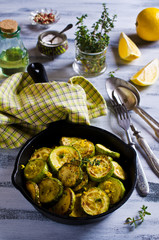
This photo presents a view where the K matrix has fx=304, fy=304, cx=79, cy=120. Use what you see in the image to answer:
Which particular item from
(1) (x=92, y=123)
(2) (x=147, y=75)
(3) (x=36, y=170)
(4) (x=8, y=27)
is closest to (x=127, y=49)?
(2) (x=147, y=75)

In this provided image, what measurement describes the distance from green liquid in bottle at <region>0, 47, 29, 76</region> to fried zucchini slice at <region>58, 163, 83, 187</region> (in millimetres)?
716

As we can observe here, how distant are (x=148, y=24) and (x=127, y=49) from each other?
0.22 metres

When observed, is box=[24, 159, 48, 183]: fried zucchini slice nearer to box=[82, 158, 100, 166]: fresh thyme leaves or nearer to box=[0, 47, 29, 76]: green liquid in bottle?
box=[82, 158, 100, 166]: fresh thyme leaves

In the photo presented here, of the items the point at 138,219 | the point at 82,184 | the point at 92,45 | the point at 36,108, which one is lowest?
the point at 138,219

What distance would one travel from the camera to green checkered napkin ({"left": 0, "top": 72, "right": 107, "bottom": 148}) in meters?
1.27

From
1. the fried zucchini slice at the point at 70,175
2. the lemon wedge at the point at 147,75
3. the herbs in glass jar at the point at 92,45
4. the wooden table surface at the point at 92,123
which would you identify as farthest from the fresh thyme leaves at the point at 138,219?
the herbs in glass jar at the point at 92,45

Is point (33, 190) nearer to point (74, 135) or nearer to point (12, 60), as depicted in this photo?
point (74, 135)

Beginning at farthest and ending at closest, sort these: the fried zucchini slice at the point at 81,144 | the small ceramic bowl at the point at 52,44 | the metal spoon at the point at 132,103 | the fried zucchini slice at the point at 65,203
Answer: the small ceramic bowl at the point at 52,44 < the metal spoon at the point at 132,103 < the fried zucchini slice at the point at 81,144 < the fried zucchini slice at the point at 65,203

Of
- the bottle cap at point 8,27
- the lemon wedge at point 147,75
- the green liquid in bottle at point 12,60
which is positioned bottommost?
the lemon wedge at point 147,75

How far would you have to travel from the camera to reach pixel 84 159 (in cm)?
112

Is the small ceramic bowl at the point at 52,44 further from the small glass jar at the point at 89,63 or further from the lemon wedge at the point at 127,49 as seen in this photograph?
the lemon wedge at the point at 127,49

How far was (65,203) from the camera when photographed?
0.99 m

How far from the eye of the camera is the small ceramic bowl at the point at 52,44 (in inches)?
66.6

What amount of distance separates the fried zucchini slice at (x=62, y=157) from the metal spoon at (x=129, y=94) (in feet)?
1.43
